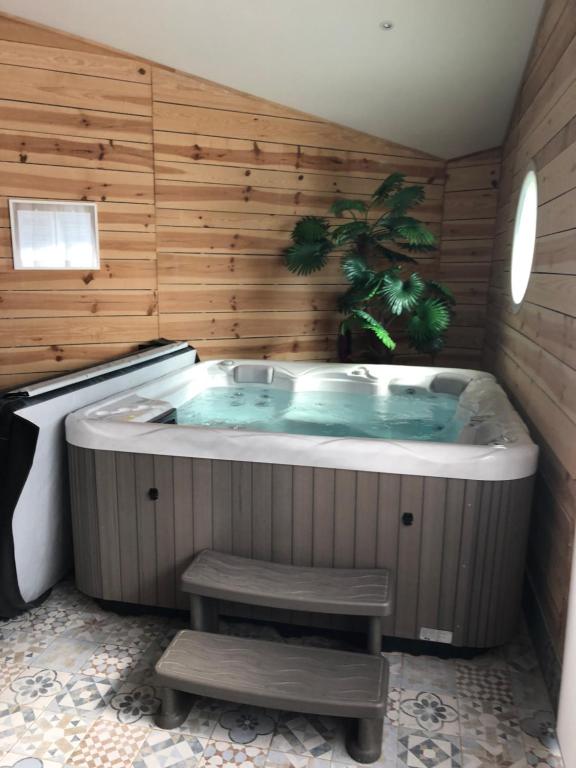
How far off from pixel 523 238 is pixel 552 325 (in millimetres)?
1145

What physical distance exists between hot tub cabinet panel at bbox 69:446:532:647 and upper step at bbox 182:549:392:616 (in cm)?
8

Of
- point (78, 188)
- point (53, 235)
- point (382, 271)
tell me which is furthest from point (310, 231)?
point (53, 235)

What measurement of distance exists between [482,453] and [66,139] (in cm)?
289

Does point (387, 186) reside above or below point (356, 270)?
above

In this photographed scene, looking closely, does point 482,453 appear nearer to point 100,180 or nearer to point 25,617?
point 25,617

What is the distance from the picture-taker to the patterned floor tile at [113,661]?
168 cm

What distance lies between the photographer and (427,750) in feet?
4.68

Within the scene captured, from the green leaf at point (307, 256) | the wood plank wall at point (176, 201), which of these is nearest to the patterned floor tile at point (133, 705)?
the wood plank wall at point (176, 201)

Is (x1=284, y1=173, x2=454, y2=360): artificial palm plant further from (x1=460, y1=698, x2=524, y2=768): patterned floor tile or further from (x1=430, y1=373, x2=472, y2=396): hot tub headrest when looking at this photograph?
(x1=460, y1=698, x2=524, y2=768): patterned floor tile

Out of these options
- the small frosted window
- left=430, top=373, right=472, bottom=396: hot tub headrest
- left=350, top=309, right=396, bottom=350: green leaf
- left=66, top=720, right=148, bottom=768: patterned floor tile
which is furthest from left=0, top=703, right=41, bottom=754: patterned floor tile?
left=350, top=309, right=396, bottom=350: green leaf

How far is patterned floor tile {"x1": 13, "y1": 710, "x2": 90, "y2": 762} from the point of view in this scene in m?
1.40

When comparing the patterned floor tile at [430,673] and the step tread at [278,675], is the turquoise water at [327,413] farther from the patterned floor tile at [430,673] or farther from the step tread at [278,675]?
the step tread at [278,675]

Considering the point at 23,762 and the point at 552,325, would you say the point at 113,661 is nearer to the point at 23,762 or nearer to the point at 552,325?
the point at 23,762

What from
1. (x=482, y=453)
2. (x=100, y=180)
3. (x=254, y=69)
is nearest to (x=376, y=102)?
(x=254, y=69)
